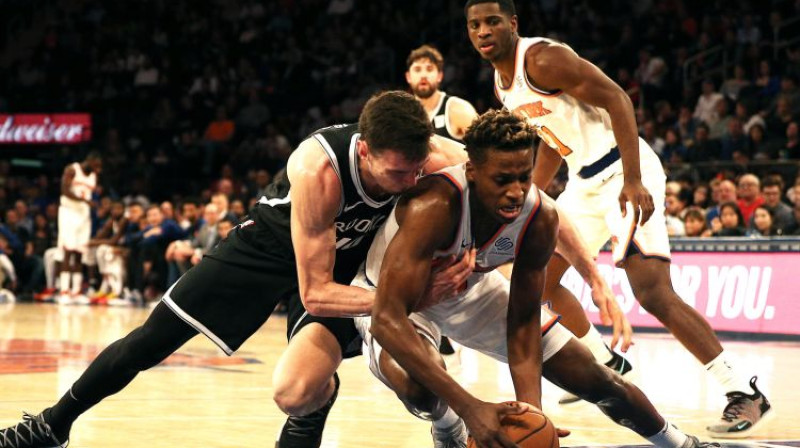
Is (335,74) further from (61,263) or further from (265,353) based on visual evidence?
(265,353)

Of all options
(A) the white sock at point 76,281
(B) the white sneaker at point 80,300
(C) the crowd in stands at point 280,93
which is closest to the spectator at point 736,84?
(C) the crowd in stands at point 280,93

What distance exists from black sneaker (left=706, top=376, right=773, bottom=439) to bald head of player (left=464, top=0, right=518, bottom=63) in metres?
1.89

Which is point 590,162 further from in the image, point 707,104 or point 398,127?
point 707,104

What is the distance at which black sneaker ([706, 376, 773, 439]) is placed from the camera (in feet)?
17.6

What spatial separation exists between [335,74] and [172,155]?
3.11 m

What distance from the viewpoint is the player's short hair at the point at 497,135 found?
394 cm

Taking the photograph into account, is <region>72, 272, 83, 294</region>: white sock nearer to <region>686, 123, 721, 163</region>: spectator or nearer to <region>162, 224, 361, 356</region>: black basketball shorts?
<region>686, 123, 721, 163</region>: spectator

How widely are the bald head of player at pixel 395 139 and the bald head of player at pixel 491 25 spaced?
64.1 inches

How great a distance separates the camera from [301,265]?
14.1 feet

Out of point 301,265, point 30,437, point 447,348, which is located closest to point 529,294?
point 301,265

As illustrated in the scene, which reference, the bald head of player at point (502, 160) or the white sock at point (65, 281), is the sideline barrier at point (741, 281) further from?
the white sock at point (65, 281)

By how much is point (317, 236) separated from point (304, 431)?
32.2 inches

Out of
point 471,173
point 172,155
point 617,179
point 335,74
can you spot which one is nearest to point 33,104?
point 172,155

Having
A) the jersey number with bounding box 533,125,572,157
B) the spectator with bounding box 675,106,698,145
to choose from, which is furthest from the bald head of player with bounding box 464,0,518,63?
the spectator with bounding box 675,106,698,145
